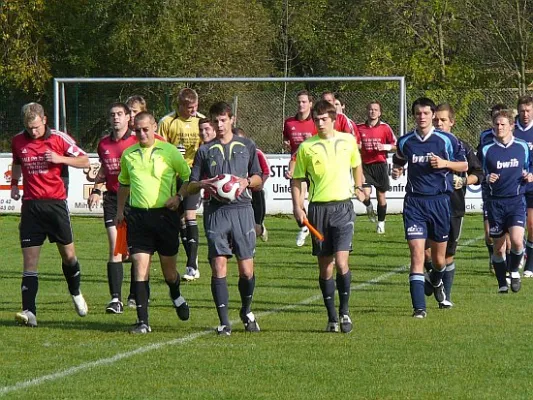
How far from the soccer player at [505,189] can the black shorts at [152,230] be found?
13.8 ft

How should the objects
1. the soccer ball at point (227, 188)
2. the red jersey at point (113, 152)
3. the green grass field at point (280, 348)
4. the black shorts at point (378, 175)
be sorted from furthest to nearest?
the black shorts at point (378, 175)
the red jersey at point (113, 152)
the soccer ball at point (227, 188)
the green grass field at point (280, 348)

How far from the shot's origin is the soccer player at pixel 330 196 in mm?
11117

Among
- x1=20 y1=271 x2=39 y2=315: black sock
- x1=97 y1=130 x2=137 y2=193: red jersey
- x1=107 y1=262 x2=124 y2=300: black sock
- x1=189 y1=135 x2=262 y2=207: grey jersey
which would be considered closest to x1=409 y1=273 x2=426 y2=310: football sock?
x1=189 y1=135 x2=262 y2=207: grey jersey

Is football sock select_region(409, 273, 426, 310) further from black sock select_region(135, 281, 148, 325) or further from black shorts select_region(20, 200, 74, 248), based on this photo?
black shorts select_region(20, 200, 74, 248)

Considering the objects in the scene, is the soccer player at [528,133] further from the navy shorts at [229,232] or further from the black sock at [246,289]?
the navy shorts at [229,232]

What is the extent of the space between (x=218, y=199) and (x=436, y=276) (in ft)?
9.16

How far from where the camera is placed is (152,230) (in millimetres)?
11211

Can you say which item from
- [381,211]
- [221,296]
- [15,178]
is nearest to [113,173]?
[15,178]

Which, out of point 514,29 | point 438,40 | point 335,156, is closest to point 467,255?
point 335,156

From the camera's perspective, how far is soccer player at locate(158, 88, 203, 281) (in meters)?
14.9

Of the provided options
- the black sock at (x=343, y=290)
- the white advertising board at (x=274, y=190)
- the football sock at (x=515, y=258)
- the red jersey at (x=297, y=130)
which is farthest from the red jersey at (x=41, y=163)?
the white advertising board at (x=274, y=190)

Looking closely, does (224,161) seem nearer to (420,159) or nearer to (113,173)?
(420,159)

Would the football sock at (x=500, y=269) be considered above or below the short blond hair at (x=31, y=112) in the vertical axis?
below

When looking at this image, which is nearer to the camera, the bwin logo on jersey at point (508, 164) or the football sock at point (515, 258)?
the bwin logo on jersey at point (508, 164)
